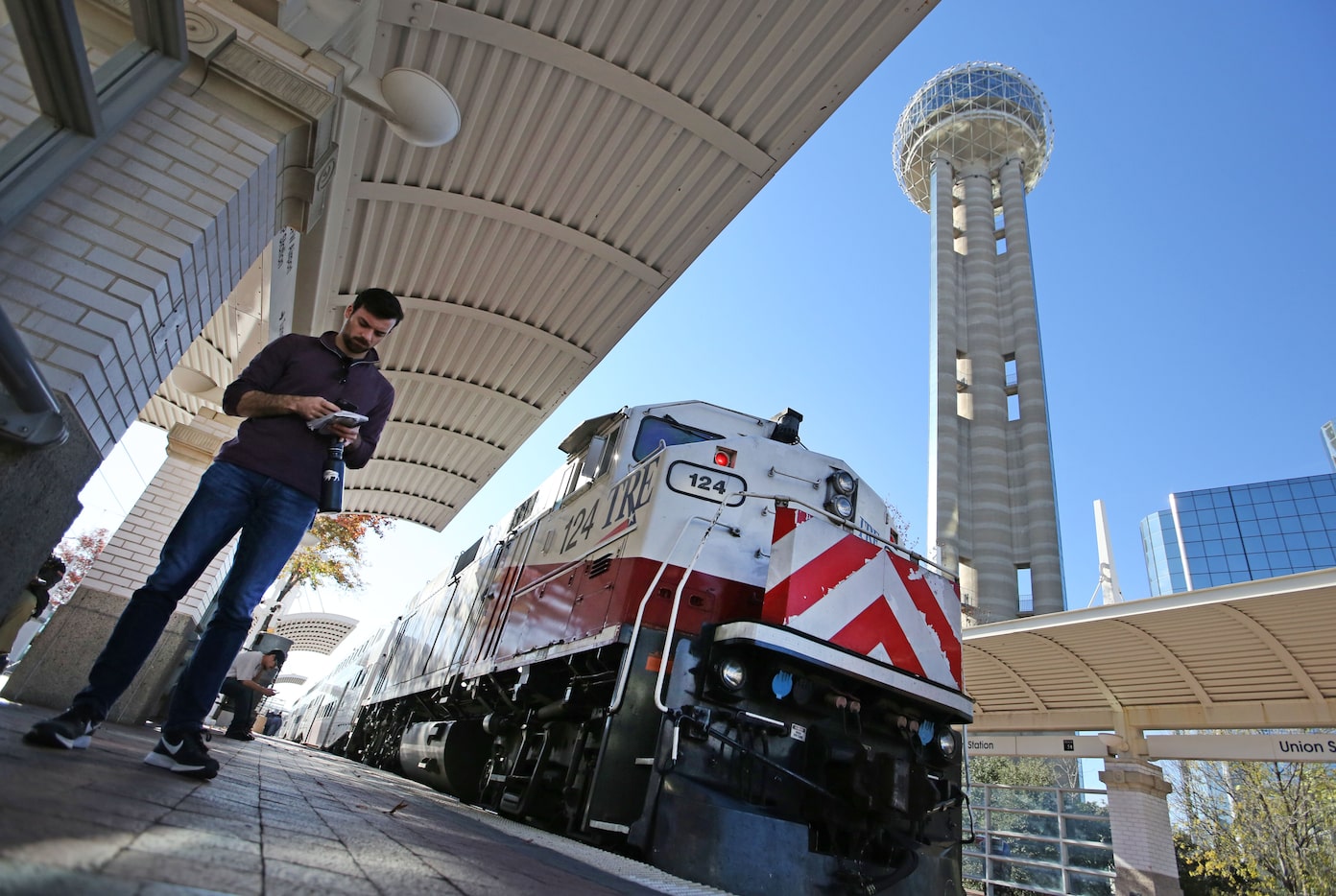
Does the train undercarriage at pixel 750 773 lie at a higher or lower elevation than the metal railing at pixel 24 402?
lower

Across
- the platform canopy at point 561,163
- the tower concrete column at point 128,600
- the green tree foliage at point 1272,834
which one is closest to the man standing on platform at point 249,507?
the platform canopy at point 561,163

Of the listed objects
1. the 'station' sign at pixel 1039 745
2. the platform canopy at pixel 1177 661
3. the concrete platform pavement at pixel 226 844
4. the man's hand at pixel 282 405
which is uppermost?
the platform canopy at pixel 1177 661

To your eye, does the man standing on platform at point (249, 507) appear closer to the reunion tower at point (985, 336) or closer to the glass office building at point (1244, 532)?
the reunion tower at point (985, 336)

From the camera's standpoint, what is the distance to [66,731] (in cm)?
218

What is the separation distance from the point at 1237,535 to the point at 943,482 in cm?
5553

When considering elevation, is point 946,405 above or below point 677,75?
above

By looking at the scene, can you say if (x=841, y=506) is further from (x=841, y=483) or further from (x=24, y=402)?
(x=24, y=402)

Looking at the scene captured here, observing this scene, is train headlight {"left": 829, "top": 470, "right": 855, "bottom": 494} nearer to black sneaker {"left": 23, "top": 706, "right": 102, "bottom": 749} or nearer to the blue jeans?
the blue jeans

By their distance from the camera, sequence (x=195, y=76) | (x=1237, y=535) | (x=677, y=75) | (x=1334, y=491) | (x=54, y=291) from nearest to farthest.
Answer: (x=54, y=291)
(x=195, y=76)
(x=677, y=75)
(x=1334, y=491)
(x=1237, y=535)

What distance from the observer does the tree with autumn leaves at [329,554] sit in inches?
682

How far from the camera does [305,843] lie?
4.87 feet

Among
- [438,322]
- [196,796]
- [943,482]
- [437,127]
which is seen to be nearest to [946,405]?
[943,482]

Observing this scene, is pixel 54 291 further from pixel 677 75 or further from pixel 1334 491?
pixel 1334 491

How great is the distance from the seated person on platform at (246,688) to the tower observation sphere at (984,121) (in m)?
48.0
